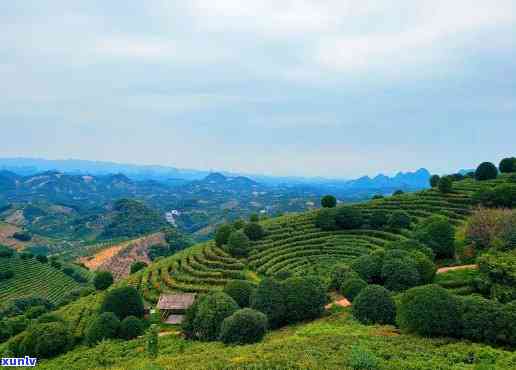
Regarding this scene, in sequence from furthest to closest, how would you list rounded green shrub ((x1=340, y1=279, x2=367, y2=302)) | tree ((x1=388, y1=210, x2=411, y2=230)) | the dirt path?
tree ((x1=388, y1=210, x2=411, y2=230))
the dirt path
rounded green shrub ((x1=340, y1=279, x2=367, y2=302))

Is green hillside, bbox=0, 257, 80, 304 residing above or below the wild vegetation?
below

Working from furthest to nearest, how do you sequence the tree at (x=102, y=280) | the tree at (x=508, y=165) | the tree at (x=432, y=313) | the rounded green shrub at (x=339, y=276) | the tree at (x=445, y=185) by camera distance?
the tree at (x=508, y=165), the tree at (x=445, y=185), the tree at (x=102, y=280), the rounded green shrub at (x=339, y=276), the tree at (x=432, y=313)

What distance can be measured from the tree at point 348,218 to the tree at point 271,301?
1076 inches

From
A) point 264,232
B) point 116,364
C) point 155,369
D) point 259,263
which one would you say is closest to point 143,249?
point 264,232

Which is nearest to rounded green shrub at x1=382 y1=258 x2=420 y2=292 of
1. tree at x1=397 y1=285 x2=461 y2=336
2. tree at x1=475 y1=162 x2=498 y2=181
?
tree at x1=397 y1=285 x2=461 y2=336

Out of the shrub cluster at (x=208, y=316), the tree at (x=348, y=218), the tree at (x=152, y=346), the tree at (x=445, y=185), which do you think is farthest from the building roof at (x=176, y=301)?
the tree at (x=445, y=185)

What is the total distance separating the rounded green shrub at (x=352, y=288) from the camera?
1136 inches

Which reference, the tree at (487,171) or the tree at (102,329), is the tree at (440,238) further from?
the tree at (102,329)

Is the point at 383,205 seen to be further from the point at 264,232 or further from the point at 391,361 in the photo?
the point at 391,361

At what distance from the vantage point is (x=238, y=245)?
5069 centimetres

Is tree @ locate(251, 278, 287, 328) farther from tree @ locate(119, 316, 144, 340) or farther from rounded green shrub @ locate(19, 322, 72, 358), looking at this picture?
rounded green shrub @ locate(19, 322, 72, 358)

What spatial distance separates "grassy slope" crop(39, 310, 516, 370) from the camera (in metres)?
16.5

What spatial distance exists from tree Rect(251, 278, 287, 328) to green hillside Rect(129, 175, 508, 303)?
45.5 ft

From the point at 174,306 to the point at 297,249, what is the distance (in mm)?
19853
